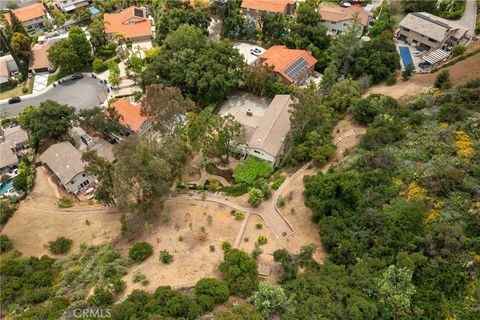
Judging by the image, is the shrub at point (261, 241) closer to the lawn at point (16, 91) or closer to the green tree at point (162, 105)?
the green tree at point (162, 105)

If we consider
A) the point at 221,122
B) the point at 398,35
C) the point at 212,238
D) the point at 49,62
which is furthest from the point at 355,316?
the point at 49,62

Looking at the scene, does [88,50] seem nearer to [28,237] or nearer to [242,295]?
[28,237]

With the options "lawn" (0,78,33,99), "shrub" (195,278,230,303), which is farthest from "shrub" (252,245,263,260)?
"lawn" (0,78,33,99)

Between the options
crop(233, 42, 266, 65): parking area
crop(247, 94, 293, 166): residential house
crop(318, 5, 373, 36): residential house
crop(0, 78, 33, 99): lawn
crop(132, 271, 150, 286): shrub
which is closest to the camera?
crop(132, 271, 150, 286): shrub

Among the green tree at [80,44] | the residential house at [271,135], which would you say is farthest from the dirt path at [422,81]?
the green tree at [80,44]

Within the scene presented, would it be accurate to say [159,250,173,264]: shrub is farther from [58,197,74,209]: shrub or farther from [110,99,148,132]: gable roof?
[110,99,148,132]: gable roof
